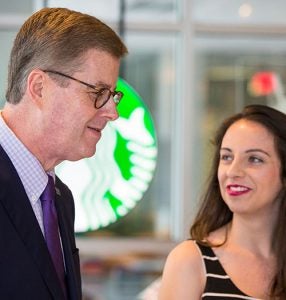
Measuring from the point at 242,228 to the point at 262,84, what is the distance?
2841 millimetres

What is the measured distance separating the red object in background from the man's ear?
3584 millimetres

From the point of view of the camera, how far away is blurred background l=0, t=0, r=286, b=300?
480 cm

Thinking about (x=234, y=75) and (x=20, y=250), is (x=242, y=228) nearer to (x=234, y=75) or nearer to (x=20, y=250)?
(x=20, y=250)

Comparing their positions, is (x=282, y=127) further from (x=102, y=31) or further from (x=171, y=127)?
(x=171, y=127)

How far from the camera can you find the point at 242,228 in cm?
226

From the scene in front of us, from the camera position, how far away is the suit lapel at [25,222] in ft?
4.60

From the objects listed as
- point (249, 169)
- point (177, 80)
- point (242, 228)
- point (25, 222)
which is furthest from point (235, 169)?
point (177, 80)

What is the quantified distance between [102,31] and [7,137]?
329 mm

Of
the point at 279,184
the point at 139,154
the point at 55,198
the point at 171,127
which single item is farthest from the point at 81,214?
the point at 55,198

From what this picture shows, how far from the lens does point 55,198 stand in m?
1.65

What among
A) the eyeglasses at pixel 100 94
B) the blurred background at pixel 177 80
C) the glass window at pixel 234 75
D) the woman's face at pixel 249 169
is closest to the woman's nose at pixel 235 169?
the woman's face at pixel 249 169

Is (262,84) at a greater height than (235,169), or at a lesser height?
greater

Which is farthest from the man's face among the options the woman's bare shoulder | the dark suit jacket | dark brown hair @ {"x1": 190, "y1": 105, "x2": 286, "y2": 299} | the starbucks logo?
the starbucks logo

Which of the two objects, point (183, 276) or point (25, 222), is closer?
point (25, 222)
